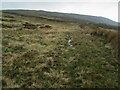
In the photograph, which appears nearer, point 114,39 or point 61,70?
point 61,70

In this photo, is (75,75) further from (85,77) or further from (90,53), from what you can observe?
(90,53)

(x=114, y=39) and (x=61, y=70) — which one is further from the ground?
→ (x=114, y=39)

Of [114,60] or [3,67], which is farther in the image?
Result: [114,60]

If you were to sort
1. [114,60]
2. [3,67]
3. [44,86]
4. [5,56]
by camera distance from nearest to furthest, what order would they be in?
1. [44,86]
2. [3,67]
3. [114,60]
4. [5,56]

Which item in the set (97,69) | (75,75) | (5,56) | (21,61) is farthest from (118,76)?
(5,56)

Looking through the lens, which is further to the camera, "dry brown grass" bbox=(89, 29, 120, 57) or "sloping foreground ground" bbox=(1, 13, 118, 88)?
"dry brown grass" bbox=(89, 29, 120, 57)

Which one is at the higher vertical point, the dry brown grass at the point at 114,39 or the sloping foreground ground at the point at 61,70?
the dry brown grass at the point at 114,39

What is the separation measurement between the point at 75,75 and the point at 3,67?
18.0ft

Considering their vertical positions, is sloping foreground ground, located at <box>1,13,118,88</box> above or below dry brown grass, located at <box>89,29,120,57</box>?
below

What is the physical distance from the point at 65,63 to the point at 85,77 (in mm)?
2849

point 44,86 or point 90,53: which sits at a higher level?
point 90,53

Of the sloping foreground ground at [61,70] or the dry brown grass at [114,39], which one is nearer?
the sloping foreground ground at [61,70]

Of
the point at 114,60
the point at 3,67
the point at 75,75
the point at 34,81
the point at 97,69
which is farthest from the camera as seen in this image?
the point at 114,60

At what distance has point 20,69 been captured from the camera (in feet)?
38.2
